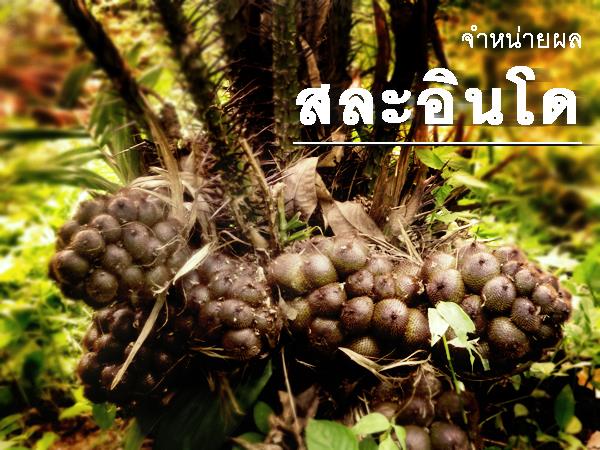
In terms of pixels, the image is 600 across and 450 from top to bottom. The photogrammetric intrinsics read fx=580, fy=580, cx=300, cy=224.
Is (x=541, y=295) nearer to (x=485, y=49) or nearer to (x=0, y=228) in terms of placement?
(x=485, y=49)

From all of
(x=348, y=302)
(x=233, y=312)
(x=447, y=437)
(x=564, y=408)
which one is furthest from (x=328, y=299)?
(x=564, y=408)

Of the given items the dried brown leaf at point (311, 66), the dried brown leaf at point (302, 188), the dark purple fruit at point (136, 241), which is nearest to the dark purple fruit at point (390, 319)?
the dried brown leaf at point (302, 188)

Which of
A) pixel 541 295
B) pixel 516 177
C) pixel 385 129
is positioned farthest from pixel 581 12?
pixel 541 295

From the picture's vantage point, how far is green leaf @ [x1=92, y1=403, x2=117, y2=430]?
3.01 ft

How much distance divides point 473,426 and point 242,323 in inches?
13.4

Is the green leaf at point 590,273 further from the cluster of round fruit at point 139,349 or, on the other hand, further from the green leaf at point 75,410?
the green leaf at point 75,410

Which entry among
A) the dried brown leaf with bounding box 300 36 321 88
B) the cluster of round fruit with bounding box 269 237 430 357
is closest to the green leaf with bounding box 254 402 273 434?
the cluster of round fruit with bounding box 269 237 430 357

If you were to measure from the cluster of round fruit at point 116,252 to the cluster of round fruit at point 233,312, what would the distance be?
1.8 inches

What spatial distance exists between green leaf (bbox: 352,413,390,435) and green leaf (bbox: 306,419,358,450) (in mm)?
19

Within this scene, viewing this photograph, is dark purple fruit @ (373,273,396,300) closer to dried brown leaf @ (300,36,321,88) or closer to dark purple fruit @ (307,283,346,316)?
dark purple fruit @ (307,283,346,316)

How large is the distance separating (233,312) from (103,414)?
1.07 ft

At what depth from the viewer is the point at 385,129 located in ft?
3.19

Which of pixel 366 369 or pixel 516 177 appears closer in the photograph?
pixel 366 369

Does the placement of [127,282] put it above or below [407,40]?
below
